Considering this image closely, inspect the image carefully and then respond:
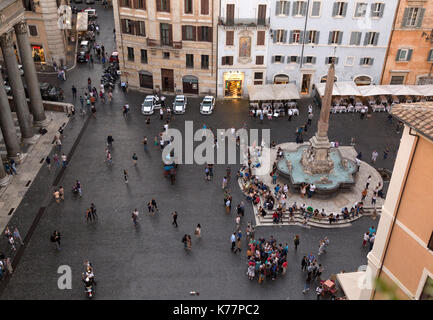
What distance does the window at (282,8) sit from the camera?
4941 centimetres

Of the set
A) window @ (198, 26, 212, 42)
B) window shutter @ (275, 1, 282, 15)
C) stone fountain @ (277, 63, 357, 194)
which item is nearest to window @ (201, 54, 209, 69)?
window @ (198, 26, 212, 42)

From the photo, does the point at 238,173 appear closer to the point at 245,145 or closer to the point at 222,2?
the point at 245,145

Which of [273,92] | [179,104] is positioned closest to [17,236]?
[179,104]

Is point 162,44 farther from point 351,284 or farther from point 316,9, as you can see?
point 351,284

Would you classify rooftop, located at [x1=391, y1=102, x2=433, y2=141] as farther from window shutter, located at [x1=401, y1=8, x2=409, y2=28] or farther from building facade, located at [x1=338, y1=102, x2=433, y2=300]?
window shutter, located at [x1=401, y1=8, x2=409, y2=28]

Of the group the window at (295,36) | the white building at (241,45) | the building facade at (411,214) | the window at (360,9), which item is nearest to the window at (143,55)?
the white building at (241,45)

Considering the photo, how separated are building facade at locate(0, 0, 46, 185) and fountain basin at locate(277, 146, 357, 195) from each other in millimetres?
24371

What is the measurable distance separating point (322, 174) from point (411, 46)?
22.8 m

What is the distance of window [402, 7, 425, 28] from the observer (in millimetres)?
49250

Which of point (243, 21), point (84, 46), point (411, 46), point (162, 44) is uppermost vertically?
point (243, 21)

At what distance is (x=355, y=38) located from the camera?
5147cm

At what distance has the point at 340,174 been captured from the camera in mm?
39750
